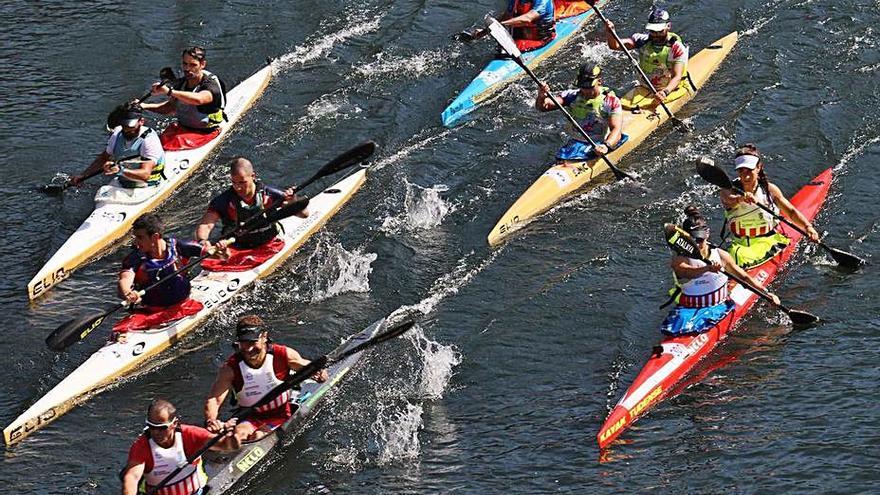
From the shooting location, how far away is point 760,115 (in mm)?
20422

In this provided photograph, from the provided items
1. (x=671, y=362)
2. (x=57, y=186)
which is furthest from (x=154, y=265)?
(x=671, y=362)

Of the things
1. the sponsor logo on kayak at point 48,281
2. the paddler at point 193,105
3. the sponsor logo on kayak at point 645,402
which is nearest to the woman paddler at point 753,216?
the sponsor logo on kayak at point 645,402

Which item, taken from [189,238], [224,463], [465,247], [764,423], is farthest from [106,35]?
[764,423]

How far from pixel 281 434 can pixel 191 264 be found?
114 inches

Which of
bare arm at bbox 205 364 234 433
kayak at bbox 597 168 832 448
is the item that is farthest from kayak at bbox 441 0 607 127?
bare arm at bbox 205 364 234 433

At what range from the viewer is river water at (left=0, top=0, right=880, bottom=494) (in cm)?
1370

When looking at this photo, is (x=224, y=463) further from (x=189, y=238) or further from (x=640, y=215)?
(x=640, y=215)

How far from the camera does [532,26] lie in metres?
22.3

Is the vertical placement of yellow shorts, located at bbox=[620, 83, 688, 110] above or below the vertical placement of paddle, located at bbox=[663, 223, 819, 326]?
below

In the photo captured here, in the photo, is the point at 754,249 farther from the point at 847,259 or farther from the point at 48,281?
the point at 48,281

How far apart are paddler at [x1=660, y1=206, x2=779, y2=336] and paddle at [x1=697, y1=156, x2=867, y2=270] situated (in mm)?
947

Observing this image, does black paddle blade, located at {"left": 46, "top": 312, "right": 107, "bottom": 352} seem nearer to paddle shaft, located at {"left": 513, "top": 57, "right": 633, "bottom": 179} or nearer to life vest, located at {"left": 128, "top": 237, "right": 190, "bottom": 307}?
life vest, located at {"left": 128, "top": 237, "right": 190, "bottom": 307}

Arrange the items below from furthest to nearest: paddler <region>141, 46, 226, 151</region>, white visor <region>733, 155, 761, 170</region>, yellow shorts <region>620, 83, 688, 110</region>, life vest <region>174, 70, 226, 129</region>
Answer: yellow shorts <region>620, 83, 688, 110</region>, life vest <region>174, 70, 226, 129</region>, paddler <region>141, 46, 226, 151</region>, white visor <region>733, 155, 761, 170</region>

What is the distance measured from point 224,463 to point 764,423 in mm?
5404
